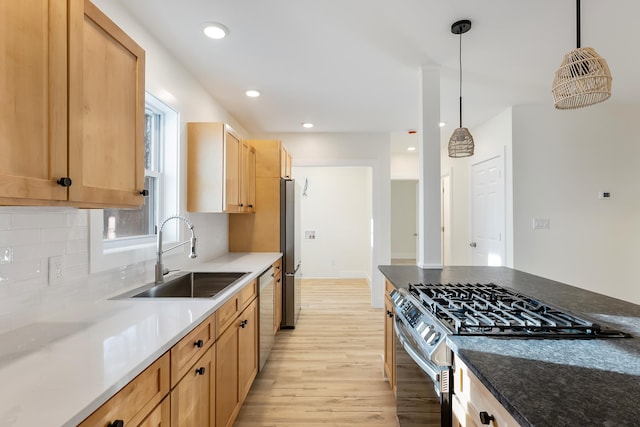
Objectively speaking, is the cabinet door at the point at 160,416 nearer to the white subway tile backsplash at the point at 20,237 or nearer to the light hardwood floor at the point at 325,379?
the white subway tile backsplash at the point at 20,237

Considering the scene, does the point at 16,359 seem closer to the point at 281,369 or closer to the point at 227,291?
the point at 227,291

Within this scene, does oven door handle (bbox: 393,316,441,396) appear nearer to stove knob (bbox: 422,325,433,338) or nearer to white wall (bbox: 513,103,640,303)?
stove knob (bbox: 422,325,433,338)

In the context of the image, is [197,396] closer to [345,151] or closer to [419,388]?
[419,388]

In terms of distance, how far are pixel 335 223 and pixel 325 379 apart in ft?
12.9

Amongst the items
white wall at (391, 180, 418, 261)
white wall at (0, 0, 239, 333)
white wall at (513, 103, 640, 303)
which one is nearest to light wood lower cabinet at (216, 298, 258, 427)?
white wall at (0, 0, 239, 333)

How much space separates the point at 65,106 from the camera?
97 cm

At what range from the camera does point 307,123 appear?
402cm

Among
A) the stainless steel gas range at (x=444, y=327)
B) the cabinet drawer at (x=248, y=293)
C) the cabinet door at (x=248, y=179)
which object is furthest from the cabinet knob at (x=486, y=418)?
the cabinet door at (x=248, y=179)

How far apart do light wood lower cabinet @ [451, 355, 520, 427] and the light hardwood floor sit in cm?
116

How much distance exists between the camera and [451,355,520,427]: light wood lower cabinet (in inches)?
31.0

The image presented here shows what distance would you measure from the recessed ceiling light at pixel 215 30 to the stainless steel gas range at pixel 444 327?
199 cm

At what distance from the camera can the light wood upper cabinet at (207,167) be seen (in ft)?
8.15

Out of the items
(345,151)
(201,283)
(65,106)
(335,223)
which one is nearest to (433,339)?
(65,106)

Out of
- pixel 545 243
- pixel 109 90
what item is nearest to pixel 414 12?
pixel 109 90
